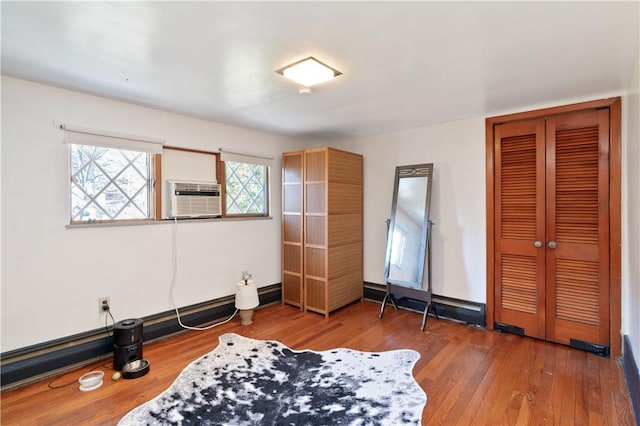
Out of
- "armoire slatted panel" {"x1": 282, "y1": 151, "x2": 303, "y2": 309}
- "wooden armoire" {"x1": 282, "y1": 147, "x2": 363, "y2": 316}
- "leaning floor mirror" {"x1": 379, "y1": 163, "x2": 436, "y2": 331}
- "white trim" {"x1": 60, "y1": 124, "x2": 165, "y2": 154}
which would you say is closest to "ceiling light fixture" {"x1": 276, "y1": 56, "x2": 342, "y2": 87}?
"wooden armoire" {"x1": 282, "y1": 147, "x2": 363, "y2": 316}

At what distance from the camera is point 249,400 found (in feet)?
6.44

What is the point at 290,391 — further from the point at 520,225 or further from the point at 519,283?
the point at 520,225

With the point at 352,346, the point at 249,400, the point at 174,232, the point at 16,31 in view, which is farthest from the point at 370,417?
the point at 16,31

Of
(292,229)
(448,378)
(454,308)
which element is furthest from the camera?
(292,229)

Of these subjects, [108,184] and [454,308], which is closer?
[108,184]

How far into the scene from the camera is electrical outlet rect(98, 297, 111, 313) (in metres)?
2.53

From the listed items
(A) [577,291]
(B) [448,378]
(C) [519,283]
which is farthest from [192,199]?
(A) [577,291]

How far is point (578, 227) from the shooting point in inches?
104

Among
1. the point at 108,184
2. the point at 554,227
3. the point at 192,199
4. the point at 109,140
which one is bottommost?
the point at 554,227

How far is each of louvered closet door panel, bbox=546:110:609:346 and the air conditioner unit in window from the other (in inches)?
126

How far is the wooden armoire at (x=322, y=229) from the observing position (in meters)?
3.50

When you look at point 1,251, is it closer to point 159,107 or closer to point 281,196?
point 159,107

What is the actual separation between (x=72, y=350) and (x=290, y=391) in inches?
68.1

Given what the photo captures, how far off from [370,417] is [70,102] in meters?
3.06
